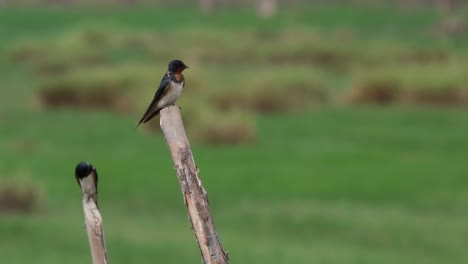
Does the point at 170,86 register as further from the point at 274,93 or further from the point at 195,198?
the point at 274,93

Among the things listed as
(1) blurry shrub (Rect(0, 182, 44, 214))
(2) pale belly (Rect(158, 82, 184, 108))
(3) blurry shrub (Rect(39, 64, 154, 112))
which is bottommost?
(2) pale belly (Rect(158, 82, 184, 108))

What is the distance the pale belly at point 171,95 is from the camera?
3.90 metres

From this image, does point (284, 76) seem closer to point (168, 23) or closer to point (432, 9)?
point (168, 23)

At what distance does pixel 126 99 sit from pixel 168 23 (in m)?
22.7

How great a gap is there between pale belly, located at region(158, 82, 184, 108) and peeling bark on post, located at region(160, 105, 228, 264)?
44 cm

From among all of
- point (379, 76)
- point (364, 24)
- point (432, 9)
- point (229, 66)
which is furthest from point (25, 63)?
point (432, 9)

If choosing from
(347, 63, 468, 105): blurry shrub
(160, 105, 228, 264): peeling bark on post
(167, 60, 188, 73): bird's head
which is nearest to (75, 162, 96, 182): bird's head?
(160, 105, 228, 264): peeling bark on post

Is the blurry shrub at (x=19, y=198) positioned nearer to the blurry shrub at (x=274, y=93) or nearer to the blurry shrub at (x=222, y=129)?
the blurry shrub at (x=222, y=129)

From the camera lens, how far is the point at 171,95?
4.05 meters

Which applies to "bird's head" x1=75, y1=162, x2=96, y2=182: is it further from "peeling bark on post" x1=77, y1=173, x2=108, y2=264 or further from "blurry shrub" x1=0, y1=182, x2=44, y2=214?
"blurry shrub" x1=0, y1=182, x2=44, y2=214

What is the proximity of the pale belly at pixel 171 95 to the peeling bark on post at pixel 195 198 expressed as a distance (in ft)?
1.45

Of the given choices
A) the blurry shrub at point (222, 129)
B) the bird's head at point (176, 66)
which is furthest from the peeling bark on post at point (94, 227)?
the blurry shrub at point (222, 129)

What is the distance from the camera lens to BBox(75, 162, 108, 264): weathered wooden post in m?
3.13

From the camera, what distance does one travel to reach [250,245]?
13234mm
